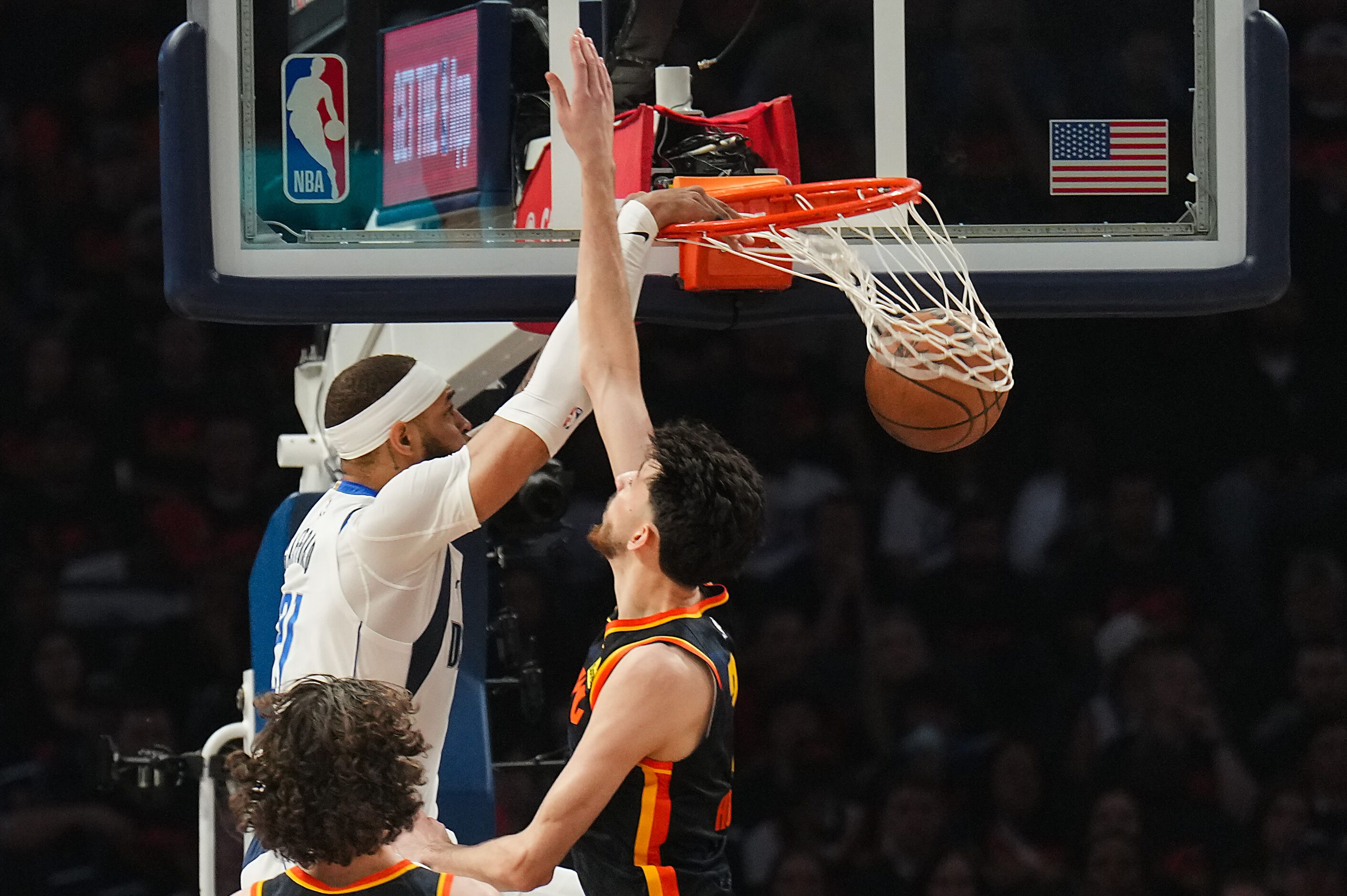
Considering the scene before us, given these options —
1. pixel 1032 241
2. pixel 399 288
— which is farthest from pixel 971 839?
pixel 399 288

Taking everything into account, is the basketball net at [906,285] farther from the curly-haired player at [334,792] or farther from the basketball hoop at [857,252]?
the curly-haired player at [334,792]

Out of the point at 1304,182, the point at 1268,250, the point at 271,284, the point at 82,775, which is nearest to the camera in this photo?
the point at 271,284

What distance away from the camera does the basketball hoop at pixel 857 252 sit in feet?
10.5

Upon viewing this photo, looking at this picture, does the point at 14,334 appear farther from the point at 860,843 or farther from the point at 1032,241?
the point at 1032,241

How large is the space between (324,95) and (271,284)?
456 millimetres

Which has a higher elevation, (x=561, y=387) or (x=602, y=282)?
(x=602, y=282)

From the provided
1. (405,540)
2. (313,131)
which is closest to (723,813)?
(405,540)

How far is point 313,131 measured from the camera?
349 cm

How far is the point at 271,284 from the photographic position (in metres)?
3.35

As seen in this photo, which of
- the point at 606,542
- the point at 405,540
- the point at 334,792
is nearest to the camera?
the point at 334,792

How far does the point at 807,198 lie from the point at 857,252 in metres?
0.18

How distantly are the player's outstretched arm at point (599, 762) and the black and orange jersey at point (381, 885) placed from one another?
1.37 feet

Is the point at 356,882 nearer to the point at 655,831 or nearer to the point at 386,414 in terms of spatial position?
the point at 655,831

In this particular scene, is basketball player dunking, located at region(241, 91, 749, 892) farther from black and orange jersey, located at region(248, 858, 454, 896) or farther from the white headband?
black and orange jersey, located at region(248, 858, 454, 896)
